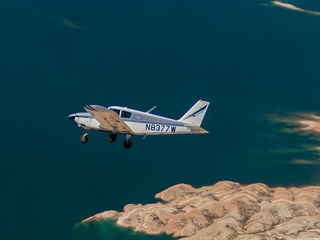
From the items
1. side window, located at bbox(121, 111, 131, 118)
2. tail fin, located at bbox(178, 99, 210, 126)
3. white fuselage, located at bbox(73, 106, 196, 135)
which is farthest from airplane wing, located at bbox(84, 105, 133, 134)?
tail fin, located at bbox(178, 99, 210, 126)

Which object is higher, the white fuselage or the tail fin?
the tail fin

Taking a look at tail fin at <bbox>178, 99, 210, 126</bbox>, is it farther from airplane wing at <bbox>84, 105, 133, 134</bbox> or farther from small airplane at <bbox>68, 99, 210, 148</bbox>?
airplane wing at <bbox>84, 105, 133, 134</bbox>

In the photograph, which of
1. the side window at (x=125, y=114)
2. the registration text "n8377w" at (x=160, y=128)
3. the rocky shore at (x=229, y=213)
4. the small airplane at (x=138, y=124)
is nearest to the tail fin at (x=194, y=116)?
the small airplane at (x=138, y=124)

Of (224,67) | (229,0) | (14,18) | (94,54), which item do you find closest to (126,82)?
(94,54)

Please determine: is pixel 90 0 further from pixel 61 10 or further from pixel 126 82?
pixel 126 82

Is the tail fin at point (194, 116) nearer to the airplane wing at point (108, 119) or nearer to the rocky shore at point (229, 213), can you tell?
the airplane wing at point (108, 119)

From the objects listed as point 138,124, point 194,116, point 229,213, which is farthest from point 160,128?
point 229,213
